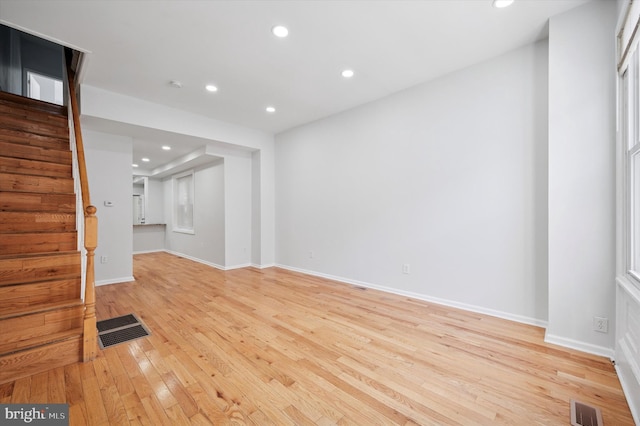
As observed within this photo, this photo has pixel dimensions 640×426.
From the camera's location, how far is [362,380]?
6.10 feet

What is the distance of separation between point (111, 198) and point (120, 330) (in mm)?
2803

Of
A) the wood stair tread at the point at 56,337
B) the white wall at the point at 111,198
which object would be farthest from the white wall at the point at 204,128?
the wood stair tread at the point at 56,337

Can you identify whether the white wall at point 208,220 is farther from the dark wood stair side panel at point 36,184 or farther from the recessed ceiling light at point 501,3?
the recessed ceiling light at point 501,3

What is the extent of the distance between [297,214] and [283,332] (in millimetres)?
2951

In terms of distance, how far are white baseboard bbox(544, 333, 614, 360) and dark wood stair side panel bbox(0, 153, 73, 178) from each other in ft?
17.7

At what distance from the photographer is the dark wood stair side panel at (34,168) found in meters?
2.96

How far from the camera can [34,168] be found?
314 centimetres

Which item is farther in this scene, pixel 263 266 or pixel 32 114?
pixel 263 266

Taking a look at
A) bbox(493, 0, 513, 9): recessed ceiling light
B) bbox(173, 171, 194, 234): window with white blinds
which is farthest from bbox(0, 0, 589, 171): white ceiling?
bbox(173, 171, 194, 234): window with white blinds

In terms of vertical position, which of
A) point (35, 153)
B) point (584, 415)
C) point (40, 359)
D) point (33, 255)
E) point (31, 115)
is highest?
point (31, 115)

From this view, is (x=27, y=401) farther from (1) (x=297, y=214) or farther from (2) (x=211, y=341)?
(1) (x=297, y=214)

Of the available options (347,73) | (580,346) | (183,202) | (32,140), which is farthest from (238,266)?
(580,346)

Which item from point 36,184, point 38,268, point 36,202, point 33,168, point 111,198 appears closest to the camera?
point 38,268

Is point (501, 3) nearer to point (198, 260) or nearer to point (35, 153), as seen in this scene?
point (35, 153)
